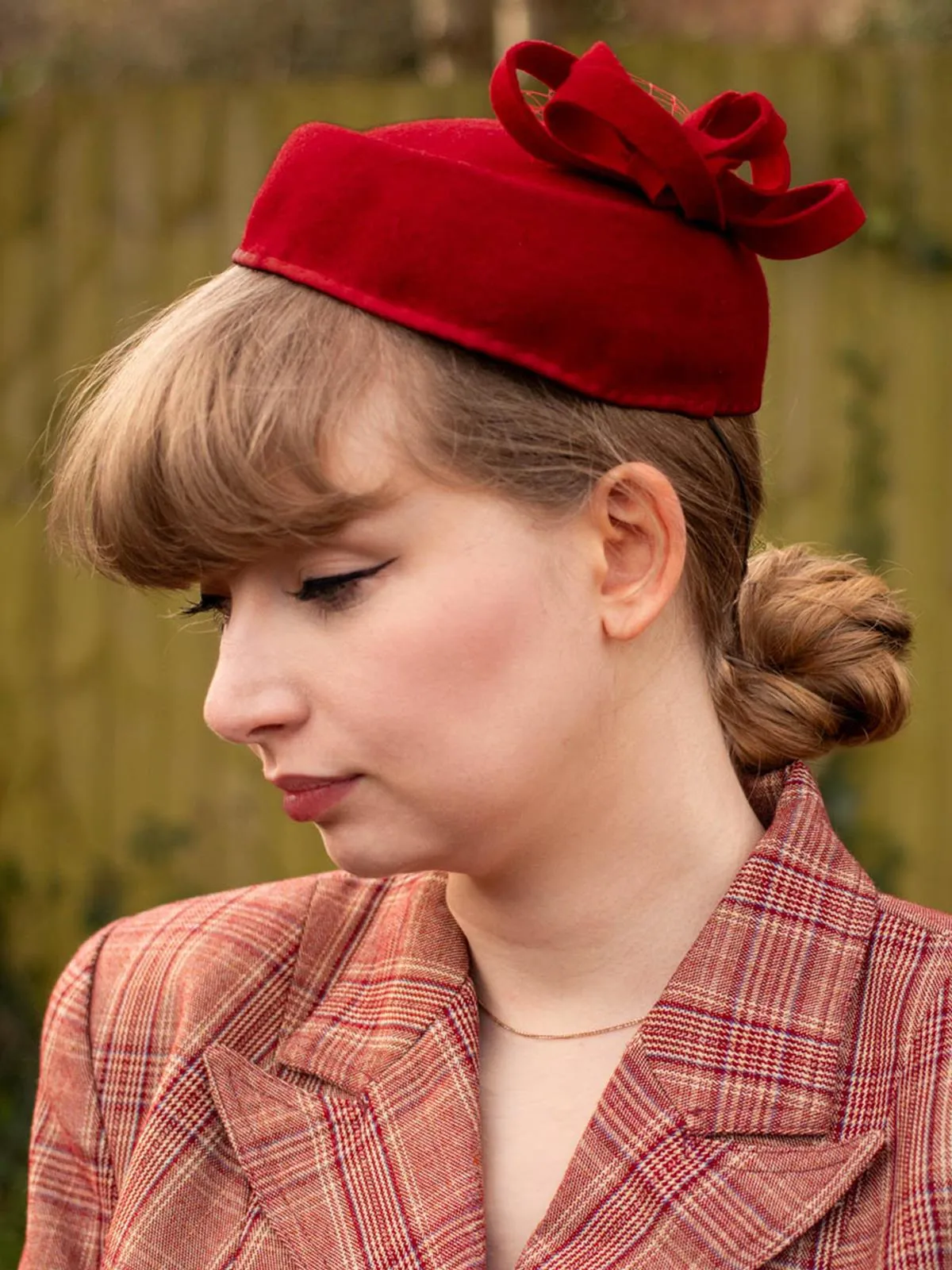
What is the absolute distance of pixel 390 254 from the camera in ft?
5.12

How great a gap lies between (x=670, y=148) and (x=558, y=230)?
0.47 feet

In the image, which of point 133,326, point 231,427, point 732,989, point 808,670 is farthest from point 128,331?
point 732,989

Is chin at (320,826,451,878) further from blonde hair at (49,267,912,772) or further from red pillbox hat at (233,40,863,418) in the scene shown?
red pillbox hat at (233,40,863,418)

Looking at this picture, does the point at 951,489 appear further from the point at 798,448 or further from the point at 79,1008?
the point at 79,1008

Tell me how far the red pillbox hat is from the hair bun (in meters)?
0.31

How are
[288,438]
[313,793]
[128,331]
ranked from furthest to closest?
[128,331] < [313,793] < [288,438]

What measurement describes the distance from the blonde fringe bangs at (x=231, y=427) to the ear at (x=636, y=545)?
250 millimetres

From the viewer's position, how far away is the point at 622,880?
1735 millimetres

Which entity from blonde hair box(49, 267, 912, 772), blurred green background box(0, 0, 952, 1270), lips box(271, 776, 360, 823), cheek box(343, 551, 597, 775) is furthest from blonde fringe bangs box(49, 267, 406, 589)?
blurred green background box(0, 0, 952, 1270)

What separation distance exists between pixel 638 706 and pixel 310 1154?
57cm

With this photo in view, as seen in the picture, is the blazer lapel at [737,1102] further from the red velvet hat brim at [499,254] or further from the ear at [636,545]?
the red velvet hat brim at [499,254]

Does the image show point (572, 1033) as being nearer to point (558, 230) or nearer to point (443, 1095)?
point (443, 1095)

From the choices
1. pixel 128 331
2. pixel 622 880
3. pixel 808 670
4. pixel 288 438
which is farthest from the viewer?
pixel 128 331

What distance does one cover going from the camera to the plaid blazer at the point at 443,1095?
5.11 ft
